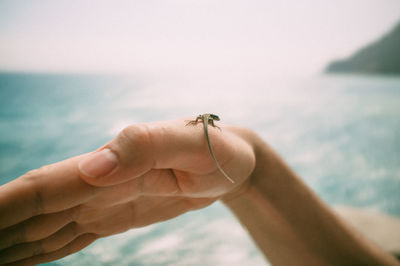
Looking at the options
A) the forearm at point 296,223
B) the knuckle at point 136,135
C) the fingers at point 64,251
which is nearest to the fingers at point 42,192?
the knuckle at point 136,135

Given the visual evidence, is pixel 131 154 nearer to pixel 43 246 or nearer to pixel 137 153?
pixel 137 153

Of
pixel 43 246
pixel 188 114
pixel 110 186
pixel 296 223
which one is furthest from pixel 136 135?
pixel 188 114

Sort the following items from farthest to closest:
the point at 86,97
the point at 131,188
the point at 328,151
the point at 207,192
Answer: the point at 328,151 < the point at 86,97 < the point at 207,192 < the point at 131,188

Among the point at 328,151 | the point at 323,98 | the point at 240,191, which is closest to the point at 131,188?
the point at 240,191

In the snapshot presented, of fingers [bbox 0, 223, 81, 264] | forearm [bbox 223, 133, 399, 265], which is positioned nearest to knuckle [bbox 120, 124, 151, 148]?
fingers [bbox 0, 223, 81, 264]

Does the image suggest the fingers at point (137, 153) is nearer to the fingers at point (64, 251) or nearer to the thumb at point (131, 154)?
the thumb at point (131, 154)

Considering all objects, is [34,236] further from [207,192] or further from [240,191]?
[240,191]
